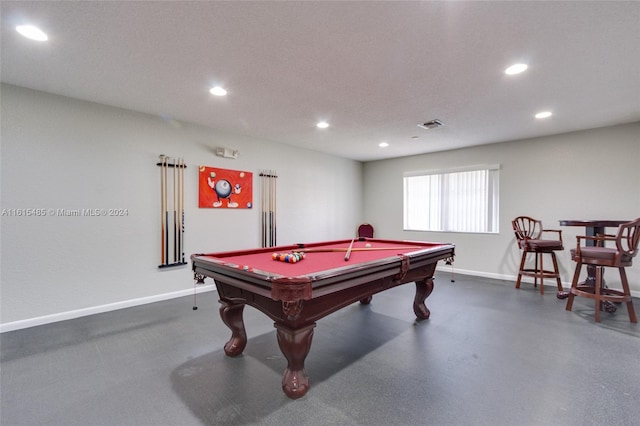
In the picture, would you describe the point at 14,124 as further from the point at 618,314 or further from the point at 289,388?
the point at 618,314

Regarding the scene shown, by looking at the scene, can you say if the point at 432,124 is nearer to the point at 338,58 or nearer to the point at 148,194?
the point at 338,58

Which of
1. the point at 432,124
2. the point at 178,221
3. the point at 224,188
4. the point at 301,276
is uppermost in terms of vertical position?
the point at 432,124

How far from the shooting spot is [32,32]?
1912 mm

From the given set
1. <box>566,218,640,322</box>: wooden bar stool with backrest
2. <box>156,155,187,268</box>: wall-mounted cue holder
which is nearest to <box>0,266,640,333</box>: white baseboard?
<box>156,155,187,268</box>: wall-mounted cue holder

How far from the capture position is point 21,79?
8.55ft

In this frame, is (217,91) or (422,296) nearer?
(217,91)

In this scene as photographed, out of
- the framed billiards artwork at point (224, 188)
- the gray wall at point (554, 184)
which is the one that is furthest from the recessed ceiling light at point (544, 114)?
the framed billiards artwork at point (224, 188)

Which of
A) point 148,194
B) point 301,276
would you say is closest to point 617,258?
point 301,276

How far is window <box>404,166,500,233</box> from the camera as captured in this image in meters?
5.00

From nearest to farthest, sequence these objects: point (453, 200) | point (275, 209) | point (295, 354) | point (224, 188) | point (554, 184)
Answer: point (295, 354), point (224, 188), point (554, 184), point (275, 209), point (453, 200)

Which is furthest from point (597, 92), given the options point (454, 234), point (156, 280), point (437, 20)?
point (156, 280)

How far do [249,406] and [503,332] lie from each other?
7.68 feet

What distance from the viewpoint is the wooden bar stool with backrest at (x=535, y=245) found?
3863 millimetres

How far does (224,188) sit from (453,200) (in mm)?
4132
